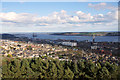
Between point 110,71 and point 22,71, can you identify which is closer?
point 110,71

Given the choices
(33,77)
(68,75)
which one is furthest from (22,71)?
(68,75)

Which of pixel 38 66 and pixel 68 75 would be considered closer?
pixel 68 75

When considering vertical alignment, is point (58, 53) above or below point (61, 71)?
below

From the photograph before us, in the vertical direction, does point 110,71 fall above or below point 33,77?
above

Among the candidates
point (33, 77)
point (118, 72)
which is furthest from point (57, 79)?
point (118, 72)

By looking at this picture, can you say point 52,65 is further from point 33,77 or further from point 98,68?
point 98,68

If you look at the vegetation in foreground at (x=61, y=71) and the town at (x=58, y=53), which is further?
the town at (x=58, y=53)

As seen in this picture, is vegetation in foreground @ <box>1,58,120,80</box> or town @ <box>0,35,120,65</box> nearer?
vegetation in foreground @ <box>1,58,120,80</box>

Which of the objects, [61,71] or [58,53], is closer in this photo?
[61,71]

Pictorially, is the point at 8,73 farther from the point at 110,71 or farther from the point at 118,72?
the point at 118,72
